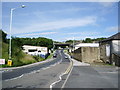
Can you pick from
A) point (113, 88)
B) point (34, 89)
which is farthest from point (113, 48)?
point (34, 89)

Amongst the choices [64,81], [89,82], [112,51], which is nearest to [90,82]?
[89,82]

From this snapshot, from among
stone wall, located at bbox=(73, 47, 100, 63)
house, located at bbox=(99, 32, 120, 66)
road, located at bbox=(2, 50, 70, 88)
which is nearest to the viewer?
road, located at bbox=(2, 50, 70, 88)

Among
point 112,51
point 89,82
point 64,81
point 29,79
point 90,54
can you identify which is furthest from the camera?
point 90,54

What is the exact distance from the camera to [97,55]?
45750 mm

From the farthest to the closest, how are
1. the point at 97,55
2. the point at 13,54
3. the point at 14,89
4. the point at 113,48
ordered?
1. the point at 97,55
2. the point at 13,54
3. the point at 113,48
4. the point at 14,89

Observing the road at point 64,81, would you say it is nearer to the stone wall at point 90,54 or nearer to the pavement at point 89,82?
the pavement at point 89,82

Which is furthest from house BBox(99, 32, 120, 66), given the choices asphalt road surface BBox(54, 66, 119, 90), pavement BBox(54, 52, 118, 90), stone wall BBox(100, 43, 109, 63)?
asphalt road surface BBox(54, 66, 119, 90)

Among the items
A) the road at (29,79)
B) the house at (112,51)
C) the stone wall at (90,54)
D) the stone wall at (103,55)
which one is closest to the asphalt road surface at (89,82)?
the road at (29,79)

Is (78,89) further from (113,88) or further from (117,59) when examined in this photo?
(117,59)

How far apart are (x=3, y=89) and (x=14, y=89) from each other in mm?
706

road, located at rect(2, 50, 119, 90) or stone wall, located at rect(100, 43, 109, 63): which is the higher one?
stone wall, located at rect(100, 43, 109, 63)

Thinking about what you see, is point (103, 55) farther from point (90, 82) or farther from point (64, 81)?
point (64, 81)

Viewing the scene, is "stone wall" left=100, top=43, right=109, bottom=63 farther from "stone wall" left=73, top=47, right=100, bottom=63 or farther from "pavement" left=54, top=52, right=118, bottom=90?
"pavement" left=54, top=52, right=118, bottom=90

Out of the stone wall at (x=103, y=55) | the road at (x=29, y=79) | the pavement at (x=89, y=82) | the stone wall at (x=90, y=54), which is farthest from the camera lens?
the stone wall at (x=90, y=54)
